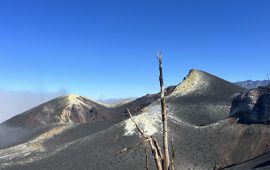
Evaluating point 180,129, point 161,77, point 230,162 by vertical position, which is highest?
point 161,77

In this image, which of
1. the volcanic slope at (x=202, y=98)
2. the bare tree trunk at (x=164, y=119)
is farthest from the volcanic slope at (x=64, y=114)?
the bare tree trunk at (x=164, y=119)

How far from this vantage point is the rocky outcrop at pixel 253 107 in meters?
79.8

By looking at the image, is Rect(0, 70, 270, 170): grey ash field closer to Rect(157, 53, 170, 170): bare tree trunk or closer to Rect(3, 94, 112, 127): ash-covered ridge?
Rect(3, 94, 112, 127): ash-covered ridge

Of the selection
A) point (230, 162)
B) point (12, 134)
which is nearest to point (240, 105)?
point (230, 162)

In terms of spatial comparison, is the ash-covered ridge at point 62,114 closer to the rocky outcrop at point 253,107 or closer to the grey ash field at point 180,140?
the grey ash field at point 180,140

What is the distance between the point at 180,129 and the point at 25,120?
85249 mm

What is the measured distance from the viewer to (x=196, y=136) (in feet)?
262

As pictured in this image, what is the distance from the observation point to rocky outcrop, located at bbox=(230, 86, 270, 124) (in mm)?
79750

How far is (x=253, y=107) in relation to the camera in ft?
273

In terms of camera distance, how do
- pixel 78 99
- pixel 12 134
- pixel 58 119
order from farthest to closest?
pixel 78 99, pixel 58 119, pixel 12 134

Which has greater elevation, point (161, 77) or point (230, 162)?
point (161, 77)

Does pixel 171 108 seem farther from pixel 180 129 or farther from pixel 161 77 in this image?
pixel 161 77

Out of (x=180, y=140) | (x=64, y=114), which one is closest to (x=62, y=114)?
(x=64, y=114)

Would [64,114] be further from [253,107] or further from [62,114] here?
[253,107]
